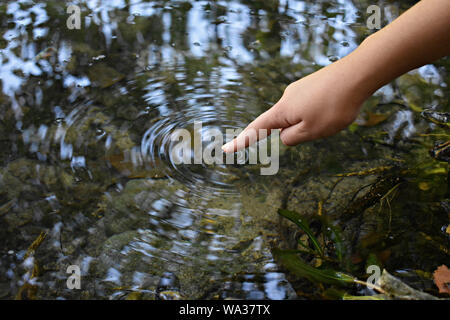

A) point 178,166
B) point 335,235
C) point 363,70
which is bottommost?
point 335,235

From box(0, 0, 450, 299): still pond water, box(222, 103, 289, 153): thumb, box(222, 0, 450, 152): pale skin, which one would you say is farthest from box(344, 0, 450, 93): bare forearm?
box(0, 0, 450, 299): still pond water

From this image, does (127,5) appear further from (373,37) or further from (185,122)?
(373,37)

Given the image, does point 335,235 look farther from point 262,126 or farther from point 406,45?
point 406,45

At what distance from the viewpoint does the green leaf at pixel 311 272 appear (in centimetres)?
145

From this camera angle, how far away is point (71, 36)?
8.70ft

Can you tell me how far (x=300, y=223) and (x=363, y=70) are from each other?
2.15ft

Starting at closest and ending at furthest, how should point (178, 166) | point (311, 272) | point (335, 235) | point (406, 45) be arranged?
point (406, 45), point (311, 272), point (335, 235), point (178, 166)

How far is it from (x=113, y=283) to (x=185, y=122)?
956mm

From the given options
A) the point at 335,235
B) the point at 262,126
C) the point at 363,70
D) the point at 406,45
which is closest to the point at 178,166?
the point at 262,126

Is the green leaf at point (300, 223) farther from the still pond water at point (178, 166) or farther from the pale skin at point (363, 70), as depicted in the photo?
the pale skin at point (363, 70)

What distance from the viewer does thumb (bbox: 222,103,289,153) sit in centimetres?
145

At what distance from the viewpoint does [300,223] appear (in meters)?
1.63
